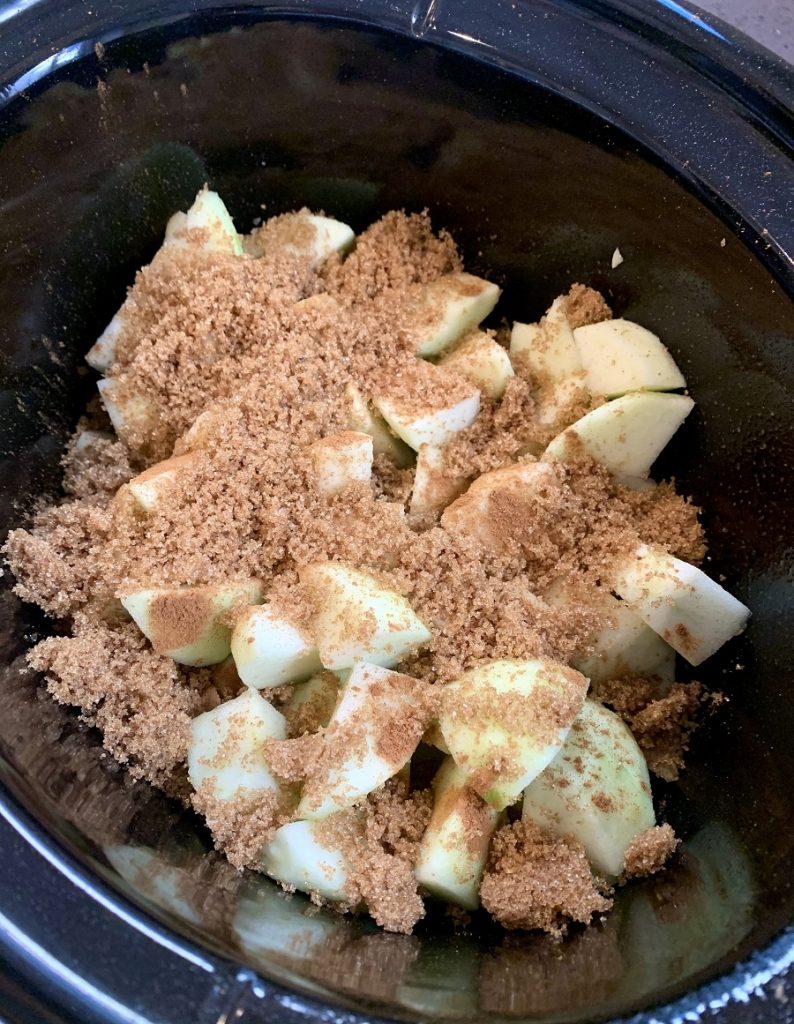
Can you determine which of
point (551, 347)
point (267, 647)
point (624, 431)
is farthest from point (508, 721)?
point (551, 347)

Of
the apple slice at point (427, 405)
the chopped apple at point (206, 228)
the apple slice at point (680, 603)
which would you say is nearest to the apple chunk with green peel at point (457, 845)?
the apple slice at point (680, 603)

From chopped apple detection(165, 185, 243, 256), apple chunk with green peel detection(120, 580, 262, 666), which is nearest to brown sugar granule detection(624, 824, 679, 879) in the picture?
apple chunk with green peel detection(120, 580, 262, 666)

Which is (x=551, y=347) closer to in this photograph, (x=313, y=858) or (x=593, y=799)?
(x=593, y=799)

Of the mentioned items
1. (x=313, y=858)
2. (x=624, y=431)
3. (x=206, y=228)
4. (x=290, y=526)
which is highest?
(x=624, y=431)

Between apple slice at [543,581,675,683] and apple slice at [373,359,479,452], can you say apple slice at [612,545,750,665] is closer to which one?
apple slice at [543,581,675,683]

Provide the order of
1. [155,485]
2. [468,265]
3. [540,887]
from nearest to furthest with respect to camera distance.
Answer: [540,887] → [155,485] → [468,265]
